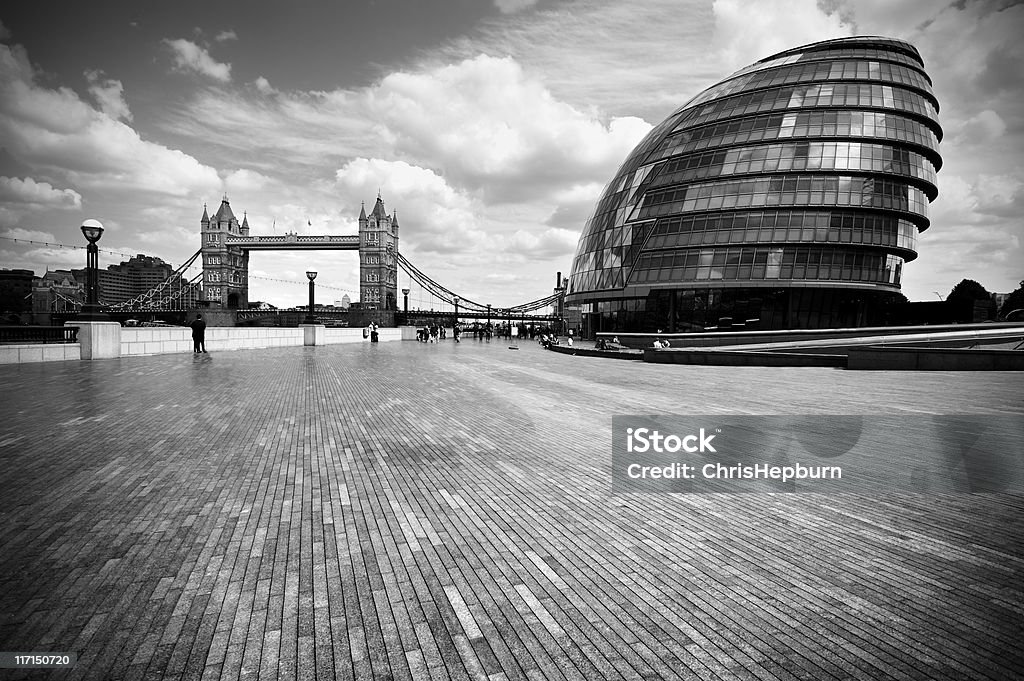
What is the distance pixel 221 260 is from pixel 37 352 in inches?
4394

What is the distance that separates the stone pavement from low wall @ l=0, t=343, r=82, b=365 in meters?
13.8

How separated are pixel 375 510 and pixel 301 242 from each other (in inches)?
4583

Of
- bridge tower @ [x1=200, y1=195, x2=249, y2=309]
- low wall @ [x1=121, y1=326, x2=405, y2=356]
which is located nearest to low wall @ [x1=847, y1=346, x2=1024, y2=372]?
low wall @ [x1=121, y1=326, x2=405, y2=356]

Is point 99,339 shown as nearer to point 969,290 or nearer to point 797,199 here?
point 797,199

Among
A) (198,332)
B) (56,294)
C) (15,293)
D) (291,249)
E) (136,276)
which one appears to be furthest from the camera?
(291,249)

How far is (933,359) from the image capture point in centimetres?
1723

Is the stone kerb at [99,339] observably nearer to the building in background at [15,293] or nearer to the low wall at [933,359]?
the low wall at [933,359]

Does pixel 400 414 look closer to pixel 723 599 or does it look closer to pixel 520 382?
pixel 520 382

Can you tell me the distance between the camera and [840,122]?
4253 centimetres

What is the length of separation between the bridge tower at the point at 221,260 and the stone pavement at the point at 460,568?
120 metres

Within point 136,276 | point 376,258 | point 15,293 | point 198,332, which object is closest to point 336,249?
point 376,258

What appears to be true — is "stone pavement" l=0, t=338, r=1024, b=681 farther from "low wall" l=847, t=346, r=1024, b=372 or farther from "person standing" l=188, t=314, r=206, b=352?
"person standing" l=188, t=314, r=206, b=352

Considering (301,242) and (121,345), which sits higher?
(301,242)

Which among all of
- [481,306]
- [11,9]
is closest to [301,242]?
[481,306]
